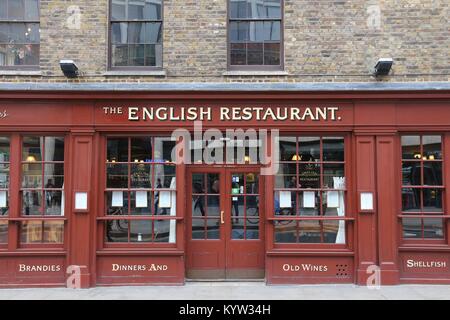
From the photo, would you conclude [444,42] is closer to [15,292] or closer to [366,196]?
[366,196]

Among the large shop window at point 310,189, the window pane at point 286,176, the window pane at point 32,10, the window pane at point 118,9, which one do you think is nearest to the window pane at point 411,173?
the large shop window at point 310,189

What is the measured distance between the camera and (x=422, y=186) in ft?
29.6

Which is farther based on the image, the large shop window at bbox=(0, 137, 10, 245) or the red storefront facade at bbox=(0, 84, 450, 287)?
the large shop window at bbox=(0, 137, 10, 245)

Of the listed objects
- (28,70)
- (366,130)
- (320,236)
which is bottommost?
(320,236)

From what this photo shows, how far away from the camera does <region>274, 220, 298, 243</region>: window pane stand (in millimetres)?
9086

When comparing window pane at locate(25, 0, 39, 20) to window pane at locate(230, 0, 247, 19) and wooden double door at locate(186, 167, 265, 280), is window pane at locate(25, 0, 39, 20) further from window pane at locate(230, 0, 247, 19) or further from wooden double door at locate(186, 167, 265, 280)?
wooden double door at locate(186, 167, 265, 280)

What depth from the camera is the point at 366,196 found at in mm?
8844

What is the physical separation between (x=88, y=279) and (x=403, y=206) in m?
6.20

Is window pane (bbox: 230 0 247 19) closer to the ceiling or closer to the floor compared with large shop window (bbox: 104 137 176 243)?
closer to the ceiling

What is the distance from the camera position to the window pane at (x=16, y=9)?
9.33 m

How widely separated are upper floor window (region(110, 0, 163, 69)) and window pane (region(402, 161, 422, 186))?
17.4 ft

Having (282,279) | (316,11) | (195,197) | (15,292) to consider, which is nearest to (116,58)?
(195,197)

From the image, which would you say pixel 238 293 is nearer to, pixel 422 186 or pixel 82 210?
pixel 82 210

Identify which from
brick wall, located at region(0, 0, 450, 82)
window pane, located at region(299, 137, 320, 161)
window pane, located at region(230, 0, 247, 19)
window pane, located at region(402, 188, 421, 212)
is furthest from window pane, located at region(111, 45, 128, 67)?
window pane, located at region(402, 188, 421, 212)
